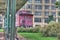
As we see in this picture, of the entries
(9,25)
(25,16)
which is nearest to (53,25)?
(25,16)

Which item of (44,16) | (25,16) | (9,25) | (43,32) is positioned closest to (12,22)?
(9,25)

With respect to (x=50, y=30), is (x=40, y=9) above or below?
above

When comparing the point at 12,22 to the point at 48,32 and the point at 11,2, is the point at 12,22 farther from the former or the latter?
the point at 48,32

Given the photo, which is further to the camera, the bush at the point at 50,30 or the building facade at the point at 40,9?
the building facade at the point at 40,9

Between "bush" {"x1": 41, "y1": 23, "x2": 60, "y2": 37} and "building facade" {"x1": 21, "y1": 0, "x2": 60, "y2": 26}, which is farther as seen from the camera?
"building facade" {"x1": 21, "y1": 0, "x2": 60, "y2": 26}

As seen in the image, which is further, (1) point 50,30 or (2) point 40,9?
(2) point 40,9

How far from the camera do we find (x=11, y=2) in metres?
1.70

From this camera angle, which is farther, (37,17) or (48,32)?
(37,17)

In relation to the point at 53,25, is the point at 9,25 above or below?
above

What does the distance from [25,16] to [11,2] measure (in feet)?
38.9

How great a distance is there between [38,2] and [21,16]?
8626 millimetres

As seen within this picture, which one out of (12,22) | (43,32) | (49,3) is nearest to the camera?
(12,22)

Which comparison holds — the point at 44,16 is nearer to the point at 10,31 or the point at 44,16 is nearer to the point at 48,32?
the point at 48,32

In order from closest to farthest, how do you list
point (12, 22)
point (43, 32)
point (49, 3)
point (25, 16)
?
point (12, 22) < point (43, 32) < point (25, 16) < point (49, 3)
